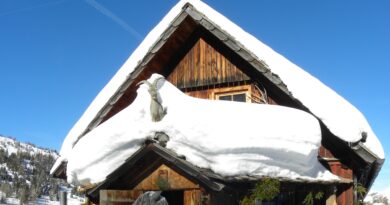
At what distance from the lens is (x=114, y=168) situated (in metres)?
8.92

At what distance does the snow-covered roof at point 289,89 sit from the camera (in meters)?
8.73

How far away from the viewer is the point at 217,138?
8.05 meters

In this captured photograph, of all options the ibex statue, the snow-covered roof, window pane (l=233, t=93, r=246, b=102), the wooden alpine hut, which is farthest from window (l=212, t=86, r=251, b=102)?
the ibex statue

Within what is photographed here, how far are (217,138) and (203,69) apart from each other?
11.1ft

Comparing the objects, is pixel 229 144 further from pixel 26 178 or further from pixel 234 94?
pixel 26 178

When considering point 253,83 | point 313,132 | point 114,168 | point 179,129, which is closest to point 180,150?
point 179,129

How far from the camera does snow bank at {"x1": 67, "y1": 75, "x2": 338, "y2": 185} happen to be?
26.5 ft

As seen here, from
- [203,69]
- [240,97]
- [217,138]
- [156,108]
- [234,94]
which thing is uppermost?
[203,69]

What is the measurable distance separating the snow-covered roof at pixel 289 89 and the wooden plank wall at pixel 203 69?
0.77 meters

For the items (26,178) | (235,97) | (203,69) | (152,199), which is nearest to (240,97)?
(235,97)

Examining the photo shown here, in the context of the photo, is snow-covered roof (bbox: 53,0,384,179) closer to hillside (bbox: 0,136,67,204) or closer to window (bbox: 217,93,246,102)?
window (bbox: 217,93,246,102)

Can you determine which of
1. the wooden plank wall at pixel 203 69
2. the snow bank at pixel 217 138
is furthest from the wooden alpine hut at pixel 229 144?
the wooden plank wall at pixel 203 69

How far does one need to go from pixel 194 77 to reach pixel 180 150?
10.7ft

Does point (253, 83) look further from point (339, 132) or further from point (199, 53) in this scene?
point (339, 132)
